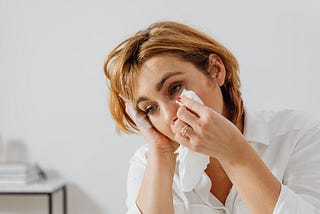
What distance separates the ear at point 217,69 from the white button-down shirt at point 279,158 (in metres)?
0.16

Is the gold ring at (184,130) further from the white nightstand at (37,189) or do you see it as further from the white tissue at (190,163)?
the white nightstand at (37,189)

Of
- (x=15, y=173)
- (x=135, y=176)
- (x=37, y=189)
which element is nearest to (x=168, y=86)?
(x=135, y=176)

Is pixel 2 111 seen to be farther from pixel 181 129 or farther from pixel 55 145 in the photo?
pixel 181 129

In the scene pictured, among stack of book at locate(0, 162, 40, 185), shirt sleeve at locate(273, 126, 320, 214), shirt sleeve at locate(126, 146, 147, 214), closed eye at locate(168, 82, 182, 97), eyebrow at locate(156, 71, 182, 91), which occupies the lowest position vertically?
stack of book at locate(0, 162, 40, 185)

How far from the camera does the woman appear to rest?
0.96m

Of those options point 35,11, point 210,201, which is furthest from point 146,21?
point 210,201

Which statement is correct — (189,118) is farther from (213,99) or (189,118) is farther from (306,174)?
(306,174)

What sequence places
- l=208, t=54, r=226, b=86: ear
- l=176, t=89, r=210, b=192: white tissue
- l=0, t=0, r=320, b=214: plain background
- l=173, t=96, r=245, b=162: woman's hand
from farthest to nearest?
l=0, t=0, r=320, b=214: plain background, l=208, t=54, r=226, b=86: ear, l=176, t=89, r=210, b=192: white tissue, l=173, t=96, r=245, b=162: woman's hand

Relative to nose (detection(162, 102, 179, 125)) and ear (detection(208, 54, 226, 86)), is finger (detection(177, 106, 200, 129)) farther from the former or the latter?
ear (detection(208, 54, 226, 86))

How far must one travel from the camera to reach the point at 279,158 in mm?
1228

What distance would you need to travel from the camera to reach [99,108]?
2.44 meters

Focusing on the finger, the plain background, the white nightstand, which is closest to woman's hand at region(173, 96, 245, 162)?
the finger

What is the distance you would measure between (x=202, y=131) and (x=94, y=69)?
1566 mm

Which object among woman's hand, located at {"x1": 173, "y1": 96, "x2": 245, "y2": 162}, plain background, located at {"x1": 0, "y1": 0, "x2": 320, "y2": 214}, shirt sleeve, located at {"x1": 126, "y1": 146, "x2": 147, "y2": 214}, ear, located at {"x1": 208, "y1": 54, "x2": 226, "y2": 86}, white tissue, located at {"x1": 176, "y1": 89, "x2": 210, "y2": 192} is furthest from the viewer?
plain background, located at {"x1": 0, "y1": 0, "x2": 320, "y2": 214}
